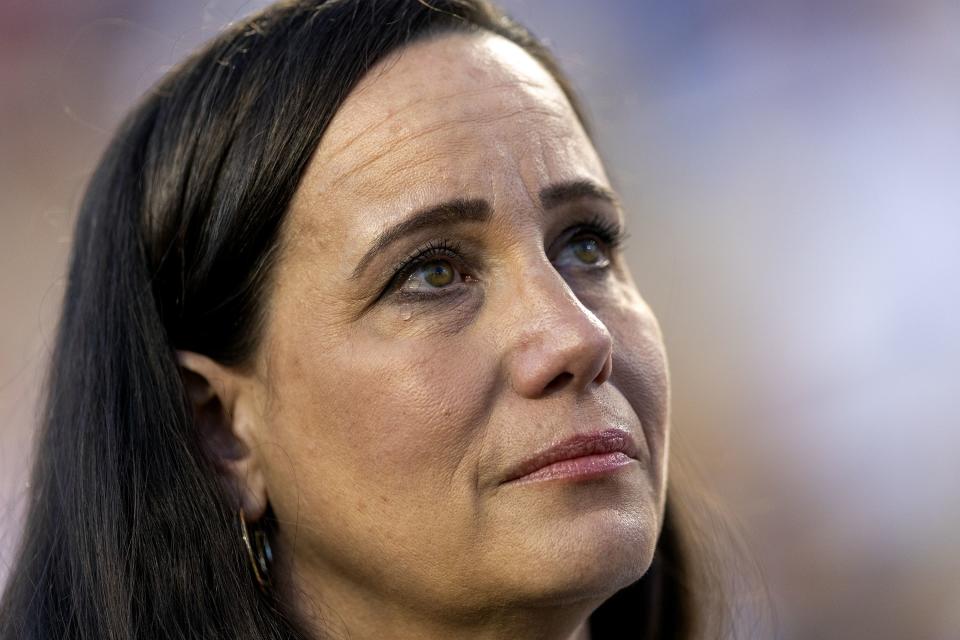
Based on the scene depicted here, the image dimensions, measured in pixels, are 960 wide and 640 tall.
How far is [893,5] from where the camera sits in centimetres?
647

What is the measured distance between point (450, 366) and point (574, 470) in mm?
302

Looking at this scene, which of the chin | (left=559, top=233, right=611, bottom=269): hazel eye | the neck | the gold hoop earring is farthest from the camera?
(left=559, top=233, right=611, bottom=269): hazel eye

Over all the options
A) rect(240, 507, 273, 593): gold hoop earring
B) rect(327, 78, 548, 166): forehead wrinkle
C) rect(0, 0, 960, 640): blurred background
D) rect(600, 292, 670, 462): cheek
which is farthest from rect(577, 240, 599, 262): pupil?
rect(0, 0, 960, 640): blurred background

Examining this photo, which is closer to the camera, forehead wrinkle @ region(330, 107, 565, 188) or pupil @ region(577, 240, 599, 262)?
forehead wrinkle @ region(330, 107, 565, 188)

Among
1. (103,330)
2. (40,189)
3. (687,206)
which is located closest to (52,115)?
(40,189)

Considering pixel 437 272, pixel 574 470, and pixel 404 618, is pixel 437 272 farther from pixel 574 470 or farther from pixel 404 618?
pixel 404 618

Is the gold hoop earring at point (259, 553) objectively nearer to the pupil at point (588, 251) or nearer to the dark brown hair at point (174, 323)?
the dark brown hair at point (174, 323)

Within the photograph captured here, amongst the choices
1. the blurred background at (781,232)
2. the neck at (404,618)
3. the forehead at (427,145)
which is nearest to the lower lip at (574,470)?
the neck at (404,618)

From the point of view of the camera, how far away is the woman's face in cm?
200

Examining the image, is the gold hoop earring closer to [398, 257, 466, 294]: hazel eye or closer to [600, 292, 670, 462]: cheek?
[398, 257, 466, 294]: hazel eye

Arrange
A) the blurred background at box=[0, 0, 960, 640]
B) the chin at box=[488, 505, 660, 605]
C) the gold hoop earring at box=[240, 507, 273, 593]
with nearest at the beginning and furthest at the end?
the chin at box=[488, 505, 660, 605]
the gold hoop earring at box=[240, 507, 273, 593]
the blurred background at box=[0, 0, 960, 640]

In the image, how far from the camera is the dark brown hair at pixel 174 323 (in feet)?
7.01

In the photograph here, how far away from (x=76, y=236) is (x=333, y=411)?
0.92 metres

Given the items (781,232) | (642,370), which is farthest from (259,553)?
(781,232)
